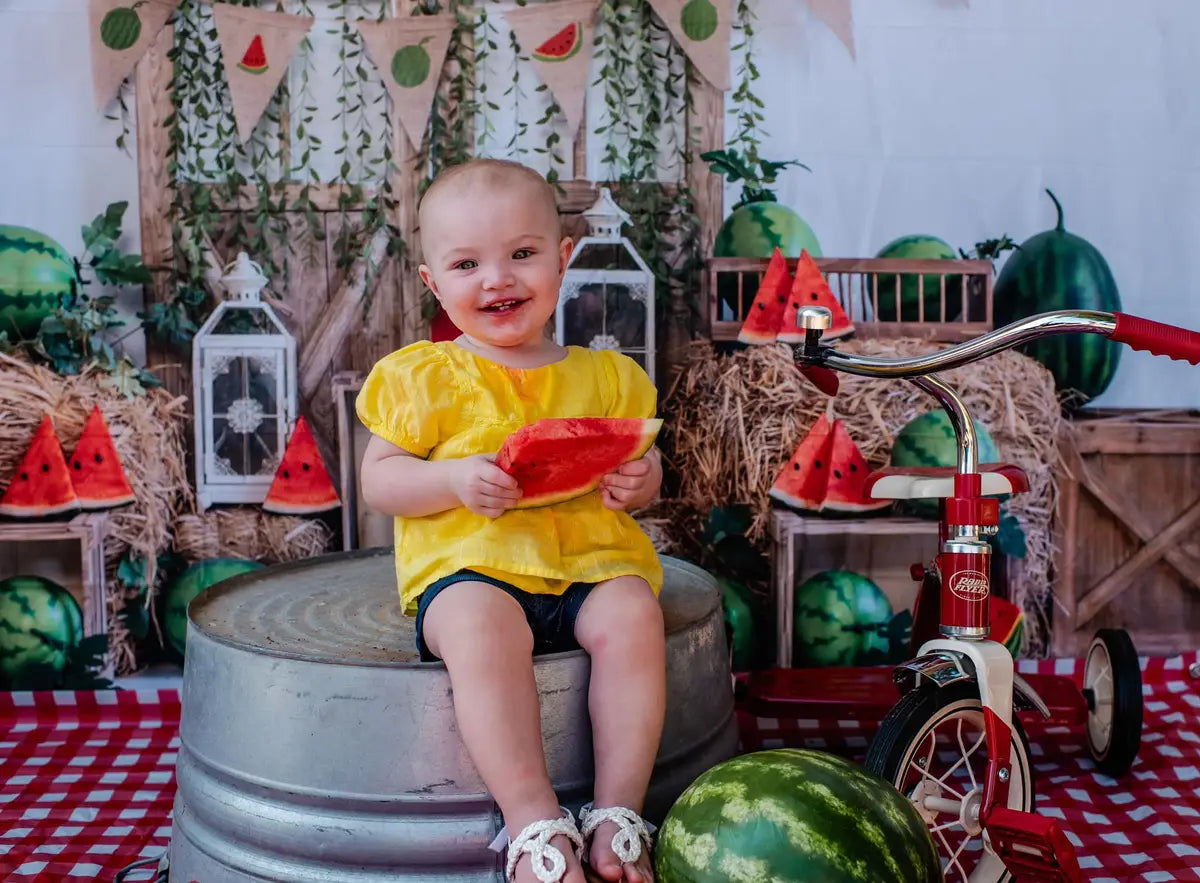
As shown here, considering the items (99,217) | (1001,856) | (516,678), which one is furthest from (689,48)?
(1001,856)

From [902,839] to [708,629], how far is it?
56cm

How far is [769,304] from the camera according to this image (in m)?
2.83

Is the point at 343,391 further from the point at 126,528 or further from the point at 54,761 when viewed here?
the point at 54,761

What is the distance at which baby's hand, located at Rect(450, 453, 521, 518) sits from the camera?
167 cm

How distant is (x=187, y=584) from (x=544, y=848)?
1769mm

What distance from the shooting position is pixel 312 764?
5.29 ft

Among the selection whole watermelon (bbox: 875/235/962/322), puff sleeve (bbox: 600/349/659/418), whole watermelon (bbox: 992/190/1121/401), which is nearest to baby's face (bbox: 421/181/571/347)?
puff sleeve (bbox: 600/349/659/418)

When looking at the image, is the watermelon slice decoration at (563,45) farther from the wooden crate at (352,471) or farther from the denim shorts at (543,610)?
the denim shorts at (543,610)

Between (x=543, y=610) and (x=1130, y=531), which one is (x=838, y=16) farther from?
(x=543, y=610)

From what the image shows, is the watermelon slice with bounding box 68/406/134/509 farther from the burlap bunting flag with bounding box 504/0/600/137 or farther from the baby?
the burlap bunting flag with bounding box 504/0/600/137

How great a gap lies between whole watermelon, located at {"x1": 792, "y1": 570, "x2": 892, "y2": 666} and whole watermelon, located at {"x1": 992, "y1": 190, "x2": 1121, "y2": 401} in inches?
29.9

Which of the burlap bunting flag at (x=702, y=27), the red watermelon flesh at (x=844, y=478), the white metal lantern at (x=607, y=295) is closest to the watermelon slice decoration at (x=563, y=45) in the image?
the burlap bunting flag at (x=702, y=27)

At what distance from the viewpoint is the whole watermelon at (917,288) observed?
2.87 metres

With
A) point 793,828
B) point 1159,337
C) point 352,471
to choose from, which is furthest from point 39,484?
point 1159,337
